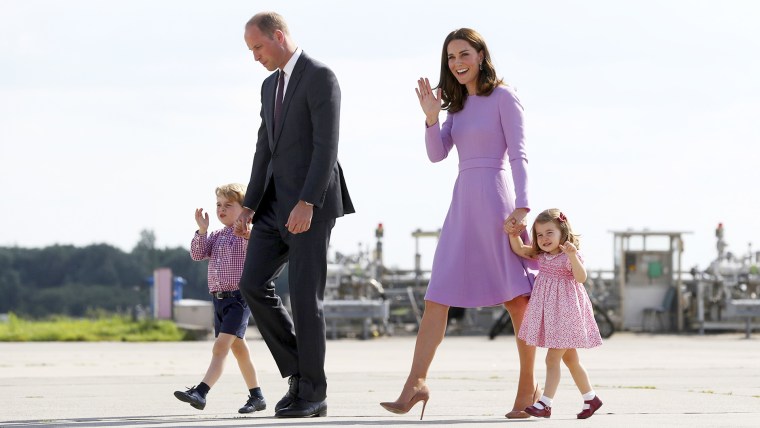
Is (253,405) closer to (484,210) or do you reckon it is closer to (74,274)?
(484,210)

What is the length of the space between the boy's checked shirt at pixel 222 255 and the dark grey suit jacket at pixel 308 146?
3.29 feet

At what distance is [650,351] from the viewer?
20047 millimetres

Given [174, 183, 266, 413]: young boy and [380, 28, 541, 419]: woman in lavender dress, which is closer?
[380, 28, 541, 419]: woman in lavender dress

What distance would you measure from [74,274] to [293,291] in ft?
172

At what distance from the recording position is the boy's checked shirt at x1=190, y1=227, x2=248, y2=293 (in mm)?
8961

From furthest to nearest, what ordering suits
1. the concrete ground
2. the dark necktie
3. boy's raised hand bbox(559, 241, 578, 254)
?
1. the dark necktie
2. boy's raised hand bbox(559, 241, 578, 254)
3. the concrete ground

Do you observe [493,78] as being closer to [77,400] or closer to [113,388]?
[77,400]

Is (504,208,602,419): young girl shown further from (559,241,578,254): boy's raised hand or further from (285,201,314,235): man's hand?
(285,201,314,235): man's hand

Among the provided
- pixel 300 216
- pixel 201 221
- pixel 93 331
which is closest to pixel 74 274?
pixel 93 331

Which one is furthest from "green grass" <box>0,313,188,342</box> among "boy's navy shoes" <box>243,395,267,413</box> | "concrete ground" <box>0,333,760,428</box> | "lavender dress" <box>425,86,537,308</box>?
"lavender dress" <box>425,86,537,308</box>

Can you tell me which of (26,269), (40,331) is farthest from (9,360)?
(26,269)

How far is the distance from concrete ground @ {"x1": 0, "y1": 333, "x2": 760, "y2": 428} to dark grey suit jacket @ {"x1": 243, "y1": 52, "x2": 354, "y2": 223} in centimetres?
109

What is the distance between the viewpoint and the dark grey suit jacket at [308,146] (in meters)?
7.74

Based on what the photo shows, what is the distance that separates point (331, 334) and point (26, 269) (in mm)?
34716
